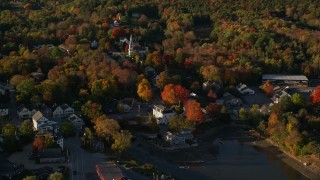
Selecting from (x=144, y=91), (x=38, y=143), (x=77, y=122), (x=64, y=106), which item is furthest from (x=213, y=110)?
(x=38, y=143)

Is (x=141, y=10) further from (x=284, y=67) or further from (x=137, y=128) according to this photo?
(x=137, y=128)

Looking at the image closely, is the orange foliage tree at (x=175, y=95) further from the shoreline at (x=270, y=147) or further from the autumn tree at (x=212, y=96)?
the shoreline at (x=270, y=147)

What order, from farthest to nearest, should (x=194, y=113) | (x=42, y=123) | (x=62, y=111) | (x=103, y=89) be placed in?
(x=103, y=89) < (x=62, y=111) < (x=194, y=113) < (x=42, y=123)

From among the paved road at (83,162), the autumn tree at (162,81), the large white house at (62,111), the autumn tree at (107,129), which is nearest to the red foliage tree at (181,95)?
the autumn tree at (162,81)

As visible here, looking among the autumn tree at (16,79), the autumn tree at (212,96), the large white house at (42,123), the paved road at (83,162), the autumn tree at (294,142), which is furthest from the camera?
the autumn tree at (212,96)

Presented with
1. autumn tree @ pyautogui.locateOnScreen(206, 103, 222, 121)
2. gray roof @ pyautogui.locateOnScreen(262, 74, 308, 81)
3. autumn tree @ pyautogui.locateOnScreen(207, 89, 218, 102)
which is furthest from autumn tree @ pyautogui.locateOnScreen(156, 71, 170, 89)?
gray roof @ pyautogui.locateOnScreen(262, 74, 308, 81)

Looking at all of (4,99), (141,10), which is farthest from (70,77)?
(141,10)

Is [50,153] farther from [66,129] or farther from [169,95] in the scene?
[169,95]
